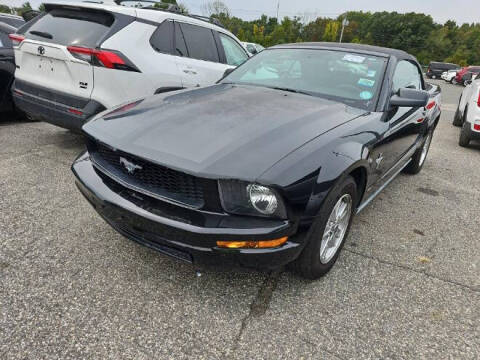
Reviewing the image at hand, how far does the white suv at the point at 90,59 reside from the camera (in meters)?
3.59

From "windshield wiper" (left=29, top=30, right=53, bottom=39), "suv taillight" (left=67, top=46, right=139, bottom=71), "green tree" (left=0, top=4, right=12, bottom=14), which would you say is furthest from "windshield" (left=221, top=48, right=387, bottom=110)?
"green tree" (left=0, top=4, right=12, bottom=14)

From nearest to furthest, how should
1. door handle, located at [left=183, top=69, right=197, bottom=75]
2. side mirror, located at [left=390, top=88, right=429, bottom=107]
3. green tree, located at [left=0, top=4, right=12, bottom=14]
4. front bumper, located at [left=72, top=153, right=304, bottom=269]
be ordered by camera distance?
front bumper, located at [left=72, top=153, right=304, bottom=269] < side mirror, located at [left=390, top=88, right=429, bottom=107] < door handle, located at [left=183, top=69, right=197, bottom=75] < green tree, located at [left=0, top=4, right=12, bottom=14]

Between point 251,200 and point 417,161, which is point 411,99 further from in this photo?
point 417,161

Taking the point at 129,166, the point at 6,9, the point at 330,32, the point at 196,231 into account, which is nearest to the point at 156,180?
the point at 129,166

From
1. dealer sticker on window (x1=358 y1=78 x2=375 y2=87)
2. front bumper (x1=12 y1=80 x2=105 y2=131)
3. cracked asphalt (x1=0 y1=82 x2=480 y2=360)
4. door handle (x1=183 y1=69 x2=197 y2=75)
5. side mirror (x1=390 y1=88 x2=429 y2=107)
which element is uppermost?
dealer sticker on window (x1=358 y1=78 x2=375 y2=87)

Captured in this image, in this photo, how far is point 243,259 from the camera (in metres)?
1.81

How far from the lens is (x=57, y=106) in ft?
12.1

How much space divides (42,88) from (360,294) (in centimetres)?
373

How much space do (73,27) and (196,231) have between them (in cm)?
317

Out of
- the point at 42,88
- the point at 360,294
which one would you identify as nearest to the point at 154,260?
the point at 360,294

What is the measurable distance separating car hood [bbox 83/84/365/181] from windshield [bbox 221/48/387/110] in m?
0.22

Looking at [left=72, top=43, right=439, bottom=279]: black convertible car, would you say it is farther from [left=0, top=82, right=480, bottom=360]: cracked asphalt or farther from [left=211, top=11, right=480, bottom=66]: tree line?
[left=211, top=11, right=480, bottom=66]: tree line

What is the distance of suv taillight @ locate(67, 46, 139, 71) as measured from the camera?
3529 millimetres

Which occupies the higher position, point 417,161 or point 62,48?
point 62,48
